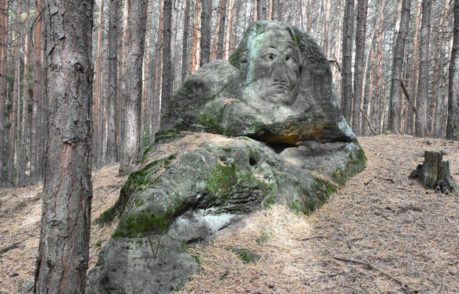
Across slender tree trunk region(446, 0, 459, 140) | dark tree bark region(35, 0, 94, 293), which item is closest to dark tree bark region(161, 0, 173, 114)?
slender tree trunk region(446, 0, 459, 140)

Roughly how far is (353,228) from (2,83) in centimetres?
993

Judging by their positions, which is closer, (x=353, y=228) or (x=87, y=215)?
(x=87, y=215)

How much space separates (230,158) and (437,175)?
3113 mm

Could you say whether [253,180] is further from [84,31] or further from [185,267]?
[84,31]

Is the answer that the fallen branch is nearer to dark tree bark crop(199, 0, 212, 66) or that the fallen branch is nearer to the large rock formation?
the large rock formation

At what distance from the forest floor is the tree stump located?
0.46 ft

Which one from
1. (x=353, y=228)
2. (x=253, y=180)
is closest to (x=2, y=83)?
(x=253, y=180)

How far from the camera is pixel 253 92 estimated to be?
19.9 feet

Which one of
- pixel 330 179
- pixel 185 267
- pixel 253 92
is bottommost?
pixel 185 267

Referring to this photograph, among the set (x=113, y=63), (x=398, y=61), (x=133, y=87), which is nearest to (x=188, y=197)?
(x=133, y=87)

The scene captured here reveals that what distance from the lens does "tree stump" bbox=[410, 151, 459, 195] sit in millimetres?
5551

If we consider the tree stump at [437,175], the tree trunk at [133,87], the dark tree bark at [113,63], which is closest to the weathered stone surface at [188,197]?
the tree stump at [437,175]

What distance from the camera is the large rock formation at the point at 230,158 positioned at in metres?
3.73

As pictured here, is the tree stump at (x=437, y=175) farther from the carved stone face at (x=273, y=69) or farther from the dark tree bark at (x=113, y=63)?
the dark tree bark at (x=113, y=63)
